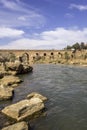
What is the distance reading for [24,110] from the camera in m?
19.6

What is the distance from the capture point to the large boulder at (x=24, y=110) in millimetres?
19188

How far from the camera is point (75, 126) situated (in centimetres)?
1769

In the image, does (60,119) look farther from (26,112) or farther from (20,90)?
(20,90)

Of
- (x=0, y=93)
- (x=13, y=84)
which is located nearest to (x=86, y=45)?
(x=13, y=84)

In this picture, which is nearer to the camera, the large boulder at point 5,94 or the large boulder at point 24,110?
the large boulder at point 24,110

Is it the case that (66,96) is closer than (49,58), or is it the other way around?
(66,96)

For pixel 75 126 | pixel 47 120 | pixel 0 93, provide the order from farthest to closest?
pixel 0 93 → pixel 47 120 → pixel 75 126

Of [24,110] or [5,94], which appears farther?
[5,94]

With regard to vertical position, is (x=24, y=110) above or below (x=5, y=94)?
below

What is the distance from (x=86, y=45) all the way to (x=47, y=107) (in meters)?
130

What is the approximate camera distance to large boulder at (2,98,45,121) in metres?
19.2

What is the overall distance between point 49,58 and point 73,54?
1262cm

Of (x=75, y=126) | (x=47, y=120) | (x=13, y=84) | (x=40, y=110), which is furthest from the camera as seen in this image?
(x=13, y=84)

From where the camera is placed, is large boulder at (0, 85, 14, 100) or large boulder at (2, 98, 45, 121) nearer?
large boulder at (2, 98, 45, 121)
